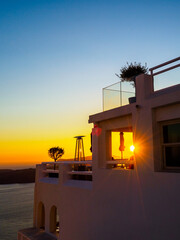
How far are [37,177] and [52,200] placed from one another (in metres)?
2.92

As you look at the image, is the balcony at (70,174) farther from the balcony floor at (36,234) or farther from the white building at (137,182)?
the balcony floor at (36,234)

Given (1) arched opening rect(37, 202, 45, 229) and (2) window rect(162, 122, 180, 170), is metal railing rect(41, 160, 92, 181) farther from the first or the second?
(2) window rect(162, 122, 180, 170)

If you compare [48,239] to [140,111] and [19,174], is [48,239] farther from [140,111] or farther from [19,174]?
[19,174]

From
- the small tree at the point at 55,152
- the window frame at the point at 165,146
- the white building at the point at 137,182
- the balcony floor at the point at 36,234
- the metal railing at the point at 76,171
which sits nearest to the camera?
the white building at the point at 137,182

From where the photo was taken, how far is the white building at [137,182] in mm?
7727

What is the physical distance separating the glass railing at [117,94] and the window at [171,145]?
8.15ft

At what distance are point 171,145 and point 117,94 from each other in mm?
3671

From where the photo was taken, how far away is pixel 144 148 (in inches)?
354

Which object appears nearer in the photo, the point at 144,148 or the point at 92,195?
the point at 144,148

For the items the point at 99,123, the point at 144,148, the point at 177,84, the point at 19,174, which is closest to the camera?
the point at 177,84

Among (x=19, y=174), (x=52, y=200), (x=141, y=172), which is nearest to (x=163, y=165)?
(x=141, y=172)

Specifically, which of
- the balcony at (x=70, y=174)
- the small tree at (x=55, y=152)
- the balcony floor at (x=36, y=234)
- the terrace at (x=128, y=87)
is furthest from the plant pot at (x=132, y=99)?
the small tree at (x=55, y=152)

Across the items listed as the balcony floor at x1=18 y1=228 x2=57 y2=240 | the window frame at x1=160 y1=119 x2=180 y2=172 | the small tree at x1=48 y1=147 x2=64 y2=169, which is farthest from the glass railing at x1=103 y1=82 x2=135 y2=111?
the small tree at x1=48 y1=147 x2=64 y2=169

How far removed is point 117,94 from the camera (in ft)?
36.0
